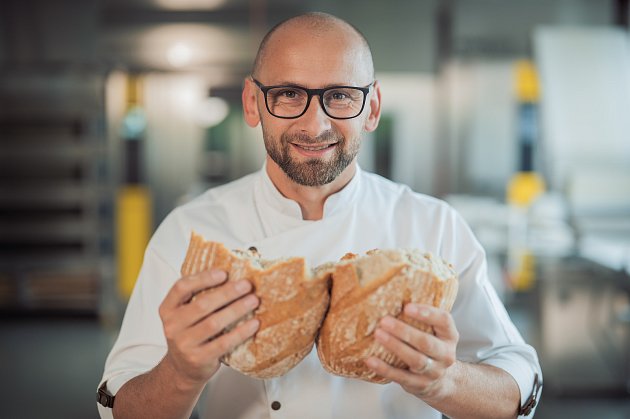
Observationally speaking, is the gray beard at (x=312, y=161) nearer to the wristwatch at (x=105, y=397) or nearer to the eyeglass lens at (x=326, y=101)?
the eyeglass lens at (x=326, y=101)

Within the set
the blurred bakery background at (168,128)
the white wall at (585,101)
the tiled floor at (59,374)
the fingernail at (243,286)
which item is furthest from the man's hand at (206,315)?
the blurred bakery background at (168,128)

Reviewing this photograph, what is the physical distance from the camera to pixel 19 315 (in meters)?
6.32

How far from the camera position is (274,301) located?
3.24 ft

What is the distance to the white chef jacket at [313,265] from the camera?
142cm

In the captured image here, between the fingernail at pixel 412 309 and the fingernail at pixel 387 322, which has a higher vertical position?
the fingernail at pixel 412 309

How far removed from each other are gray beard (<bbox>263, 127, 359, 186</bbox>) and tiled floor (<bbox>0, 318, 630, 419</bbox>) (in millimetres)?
2942

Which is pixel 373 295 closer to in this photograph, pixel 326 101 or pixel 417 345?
pixel 417 345

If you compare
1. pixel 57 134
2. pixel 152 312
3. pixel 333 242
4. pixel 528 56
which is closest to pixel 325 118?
pixel 333 242

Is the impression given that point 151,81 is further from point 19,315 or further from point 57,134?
point 19,315

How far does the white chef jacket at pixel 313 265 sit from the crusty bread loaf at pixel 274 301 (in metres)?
0.40

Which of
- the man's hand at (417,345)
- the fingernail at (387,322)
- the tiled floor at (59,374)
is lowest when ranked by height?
the tiled floor at (59,374)

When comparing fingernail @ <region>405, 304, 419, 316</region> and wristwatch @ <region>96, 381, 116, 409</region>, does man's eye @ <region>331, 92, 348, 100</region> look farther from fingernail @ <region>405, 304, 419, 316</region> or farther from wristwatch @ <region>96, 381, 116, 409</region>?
wristwatch @ <region>96, 381, 116, 409</region>

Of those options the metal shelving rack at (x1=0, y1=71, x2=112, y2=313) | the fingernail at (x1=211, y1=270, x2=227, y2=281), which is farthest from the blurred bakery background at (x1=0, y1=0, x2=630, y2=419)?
the fingernail at (x1=211, y1=270, x2=227, y2=281)

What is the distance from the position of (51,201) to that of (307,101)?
5364 millimetres
